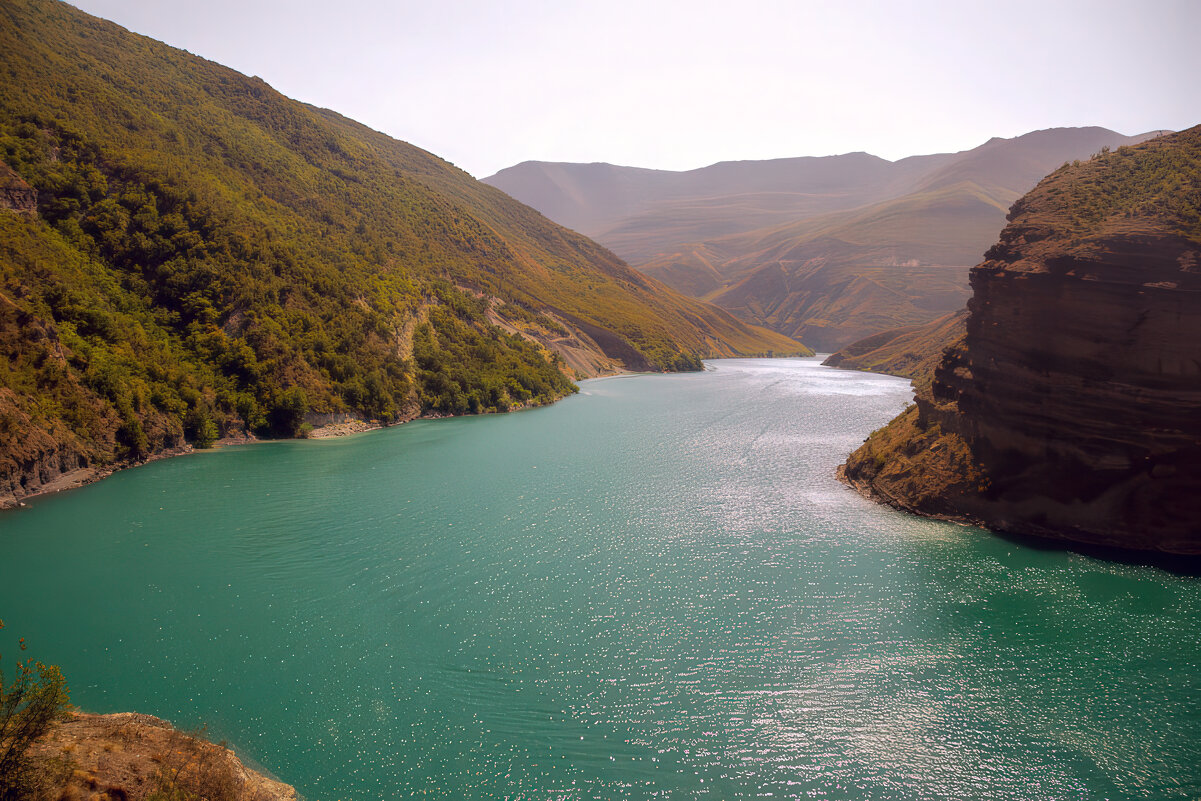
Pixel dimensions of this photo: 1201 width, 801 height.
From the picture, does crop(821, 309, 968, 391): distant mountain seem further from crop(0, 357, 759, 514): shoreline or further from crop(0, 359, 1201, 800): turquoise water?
crop(0, 359, 1201, 800): turquoise water

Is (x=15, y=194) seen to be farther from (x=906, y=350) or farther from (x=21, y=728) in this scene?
(x=906, y=350)

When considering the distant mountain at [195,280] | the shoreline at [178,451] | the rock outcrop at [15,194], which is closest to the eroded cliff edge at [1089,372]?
the shoreline at [178,451]

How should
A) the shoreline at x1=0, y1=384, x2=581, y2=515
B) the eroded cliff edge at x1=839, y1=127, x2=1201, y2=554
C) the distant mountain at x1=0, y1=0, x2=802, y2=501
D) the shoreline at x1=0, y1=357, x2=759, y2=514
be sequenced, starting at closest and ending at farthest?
the eroded cliff edge at x1=839, y1=127, x2=1201, y2=554 → the shoreline at x1=0, y1=384, x2=581, y2=515 → the shoreline at x1=0, y1=357, x2=759, y2=514 → the distant mountain at x1=0, y1=0, x2=802, y2=501

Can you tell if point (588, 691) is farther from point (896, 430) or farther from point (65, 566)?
point (896, 430)

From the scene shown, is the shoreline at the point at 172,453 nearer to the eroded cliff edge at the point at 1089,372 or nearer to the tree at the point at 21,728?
the tree at the point at 21,728

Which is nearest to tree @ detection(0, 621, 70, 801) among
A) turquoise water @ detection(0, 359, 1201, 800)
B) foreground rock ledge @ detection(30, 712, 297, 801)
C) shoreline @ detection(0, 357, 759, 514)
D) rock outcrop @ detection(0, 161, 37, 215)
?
foreground rock ledge @ detection(30, 712, 297, 801)

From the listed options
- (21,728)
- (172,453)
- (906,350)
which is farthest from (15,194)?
(906,350)
